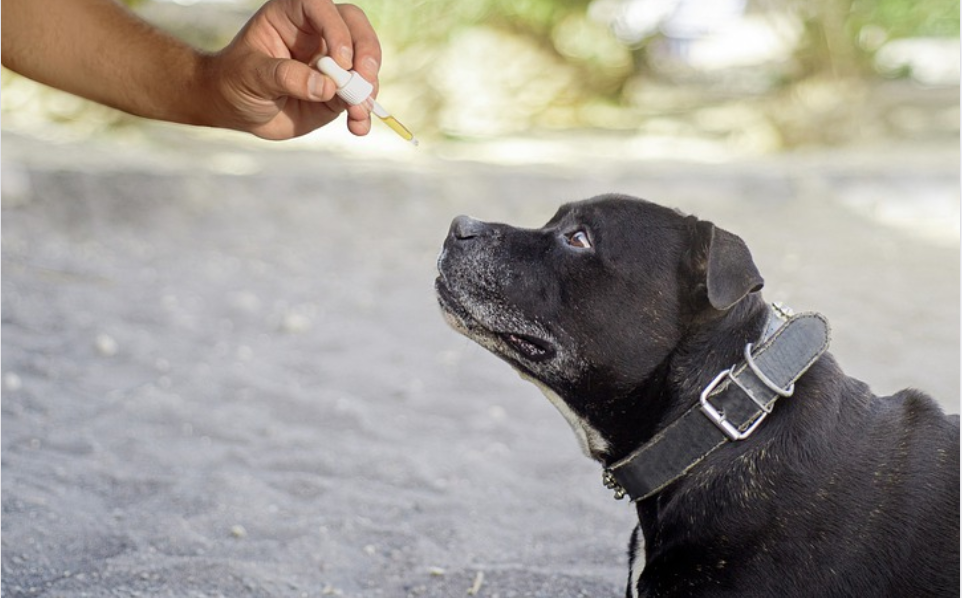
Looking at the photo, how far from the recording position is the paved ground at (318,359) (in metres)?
3.61

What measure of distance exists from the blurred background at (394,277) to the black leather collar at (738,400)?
0.91 metres

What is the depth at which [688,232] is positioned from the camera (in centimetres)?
296

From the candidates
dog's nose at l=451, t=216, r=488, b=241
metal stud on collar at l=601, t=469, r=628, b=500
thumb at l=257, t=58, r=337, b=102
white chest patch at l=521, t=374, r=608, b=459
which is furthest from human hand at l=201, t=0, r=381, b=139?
metal stud on collar at l=601, t=469, r=628, b=500

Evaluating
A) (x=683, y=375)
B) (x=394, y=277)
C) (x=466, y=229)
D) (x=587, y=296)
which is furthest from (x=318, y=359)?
(x=683, y=375)

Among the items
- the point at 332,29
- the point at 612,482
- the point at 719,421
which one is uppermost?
the point at 332,29

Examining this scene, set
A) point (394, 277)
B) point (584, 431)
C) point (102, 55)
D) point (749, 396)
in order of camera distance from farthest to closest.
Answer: point (394, 277) < point (102, 55) < point (584, 431) < point (749, 396)

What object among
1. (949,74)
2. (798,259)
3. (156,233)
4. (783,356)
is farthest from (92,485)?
(949,74)

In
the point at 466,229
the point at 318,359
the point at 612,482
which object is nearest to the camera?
the point at 612,482

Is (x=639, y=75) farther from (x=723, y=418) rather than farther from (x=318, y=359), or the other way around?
(x=723, y=418)

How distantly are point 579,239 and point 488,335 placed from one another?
37cm

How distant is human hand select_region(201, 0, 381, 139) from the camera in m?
2.84

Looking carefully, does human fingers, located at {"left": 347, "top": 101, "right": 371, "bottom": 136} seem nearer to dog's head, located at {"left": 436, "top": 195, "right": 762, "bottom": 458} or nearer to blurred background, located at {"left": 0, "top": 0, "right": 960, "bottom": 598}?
dog's head, located at {"left": 436, "top": 195, "right": 762, "bottom": 458}

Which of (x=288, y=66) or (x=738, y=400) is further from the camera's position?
(x=288, y=66)

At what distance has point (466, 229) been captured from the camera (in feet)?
10.3
